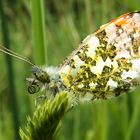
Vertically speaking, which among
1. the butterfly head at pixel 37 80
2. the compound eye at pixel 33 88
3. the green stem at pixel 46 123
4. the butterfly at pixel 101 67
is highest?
the butterfly at pixel 101 67

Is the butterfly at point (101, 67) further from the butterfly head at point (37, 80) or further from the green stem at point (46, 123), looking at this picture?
the green stem at point (46, 123)

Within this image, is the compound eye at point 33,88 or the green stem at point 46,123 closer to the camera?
the green stem at point 46,123

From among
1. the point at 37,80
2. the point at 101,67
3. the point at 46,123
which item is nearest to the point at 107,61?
the point at 101,67

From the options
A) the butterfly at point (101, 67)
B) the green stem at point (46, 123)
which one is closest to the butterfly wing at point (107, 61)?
the butterfly at point (101, 67)

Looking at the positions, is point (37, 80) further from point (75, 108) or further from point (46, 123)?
point (75, 108)

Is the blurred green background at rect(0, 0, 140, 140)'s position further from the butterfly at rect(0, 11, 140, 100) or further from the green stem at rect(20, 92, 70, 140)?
the green stem at rect(20, 92, 70, 140)

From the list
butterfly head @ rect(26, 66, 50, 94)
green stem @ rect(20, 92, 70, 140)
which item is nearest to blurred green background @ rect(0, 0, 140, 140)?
butterfly head @ rect(26, 66, 50, 94)
